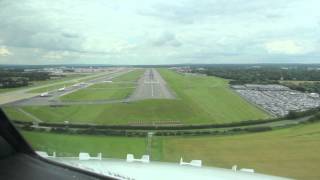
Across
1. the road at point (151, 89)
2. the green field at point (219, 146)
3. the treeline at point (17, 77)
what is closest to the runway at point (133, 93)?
the road at point (151, 89)

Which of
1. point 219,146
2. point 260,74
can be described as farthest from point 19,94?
point 260,74

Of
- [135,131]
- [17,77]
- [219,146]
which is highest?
[17,77]

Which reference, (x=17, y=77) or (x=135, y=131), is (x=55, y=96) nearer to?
(x=17, y=77)

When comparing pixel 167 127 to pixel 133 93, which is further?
pixel 133 93

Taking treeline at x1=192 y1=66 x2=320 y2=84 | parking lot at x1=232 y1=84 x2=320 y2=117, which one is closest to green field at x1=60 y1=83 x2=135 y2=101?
treeline at x1=192 y1=66 x2=320 y2=84

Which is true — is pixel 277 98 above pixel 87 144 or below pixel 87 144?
above

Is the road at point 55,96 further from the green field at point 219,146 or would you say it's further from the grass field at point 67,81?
the green field at point 219,146

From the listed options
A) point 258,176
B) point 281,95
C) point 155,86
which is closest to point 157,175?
point 258,176

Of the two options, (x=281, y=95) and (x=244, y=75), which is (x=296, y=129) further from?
(x=244, y=75)
